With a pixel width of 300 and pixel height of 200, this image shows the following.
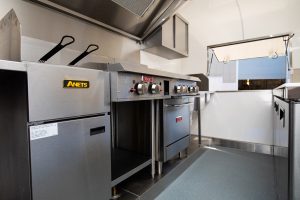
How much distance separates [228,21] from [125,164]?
2626mm

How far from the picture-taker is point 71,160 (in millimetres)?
767

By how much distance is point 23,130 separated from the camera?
646mm

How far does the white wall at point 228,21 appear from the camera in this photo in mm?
2309

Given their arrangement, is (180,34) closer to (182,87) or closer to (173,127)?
(182,87)

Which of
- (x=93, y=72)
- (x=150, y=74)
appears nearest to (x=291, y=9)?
(x=150, y=74)

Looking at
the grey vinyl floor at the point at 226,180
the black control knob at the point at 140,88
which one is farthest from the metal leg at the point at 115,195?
the black control knob at the point at 140,88

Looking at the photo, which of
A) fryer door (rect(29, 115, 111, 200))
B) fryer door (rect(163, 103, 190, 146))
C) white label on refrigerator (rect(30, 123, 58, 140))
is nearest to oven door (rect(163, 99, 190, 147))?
fryer door (rect(163, 103, 190, 146))

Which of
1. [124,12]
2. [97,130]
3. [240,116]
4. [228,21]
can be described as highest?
[228,21]

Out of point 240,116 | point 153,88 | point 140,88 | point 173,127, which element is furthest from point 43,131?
point 240,116

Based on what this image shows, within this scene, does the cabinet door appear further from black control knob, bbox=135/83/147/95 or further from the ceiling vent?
black control knob, bbox=135/83/147/95

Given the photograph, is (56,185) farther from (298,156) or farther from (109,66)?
(298,156)

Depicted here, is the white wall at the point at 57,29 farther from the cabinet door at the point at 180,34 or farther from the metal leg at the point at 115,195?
the metal leg at the point at 115,195

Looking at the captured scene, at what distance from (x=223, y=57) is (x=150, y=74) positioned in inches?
85.2

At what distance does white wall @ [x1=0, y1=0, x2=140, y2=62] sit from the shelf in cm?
94
